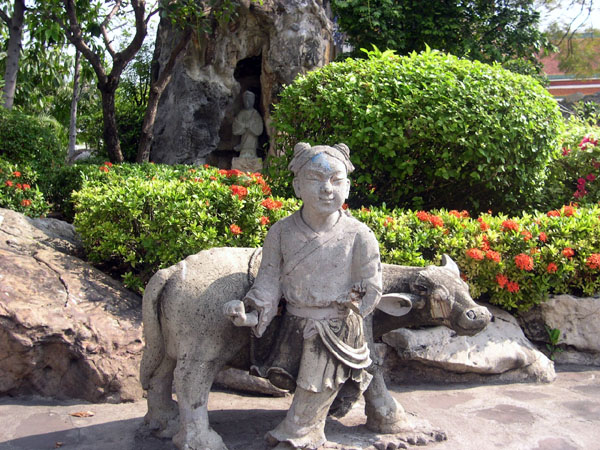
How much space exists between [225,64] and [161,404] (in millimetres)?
10585

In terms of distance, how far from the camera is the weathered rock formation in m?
12.0

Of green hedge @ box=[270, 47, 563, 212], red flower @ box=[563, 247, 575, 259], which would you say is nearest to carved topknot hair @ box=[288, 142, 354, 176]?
green hedge @ box=[270, 47, 563, 212]

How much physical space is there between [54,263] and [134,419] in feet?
5.23

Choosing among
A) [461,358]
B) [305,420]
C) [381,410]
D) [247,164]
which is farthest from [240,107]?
[305,420]

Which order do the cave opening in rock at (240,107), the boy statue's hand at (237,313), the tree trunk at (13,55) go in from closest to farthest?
the boy statue's hand at (237,313) < the tree trunk at (13,55) < the cave opening in rock at (240,107)

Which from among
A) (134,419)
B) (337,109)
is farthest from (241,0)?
(134,419)

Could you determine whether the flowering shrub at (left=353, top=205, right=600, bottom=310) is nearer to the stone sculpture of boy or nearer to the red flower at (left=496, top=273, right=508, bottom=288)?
the red flower at (left=496, top=273, right=508, bottom=288)

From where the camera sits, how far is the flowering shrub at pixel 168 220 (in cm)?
443

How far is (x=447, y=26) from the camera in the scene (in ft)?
38.6

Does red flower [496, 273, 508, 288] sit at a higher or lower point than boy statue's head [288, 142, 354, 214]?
lower

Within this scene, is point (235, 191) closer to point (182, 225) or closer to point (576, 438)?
point (182, 225)

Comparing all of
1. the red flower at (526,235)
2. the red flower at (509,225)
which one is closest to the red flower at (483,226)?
the red flower at (509,225)

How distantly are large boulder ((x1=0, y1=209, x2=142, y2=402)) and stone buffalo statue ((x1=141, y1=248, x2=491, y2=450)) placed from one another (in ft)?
2.85

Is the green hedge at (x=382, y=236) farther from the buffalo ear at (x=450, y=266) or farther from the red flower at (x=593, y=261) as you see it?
the buffalo ear at (x=450, y=266)
